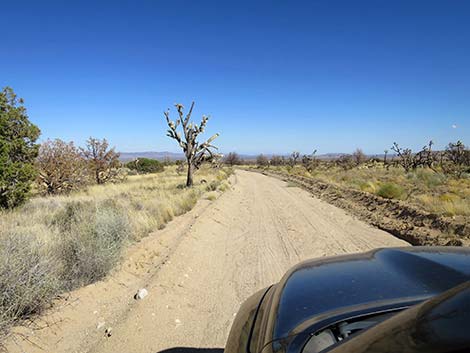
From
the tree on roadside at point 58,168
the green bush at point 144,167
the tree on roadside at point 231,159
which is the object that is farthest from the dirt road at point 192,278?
the tree on roadside at point 231,159

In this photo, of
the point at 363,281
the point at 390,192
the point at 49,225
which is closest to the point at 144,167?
the point at 390,192

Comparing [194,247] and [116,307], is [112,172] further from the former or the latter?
[116,307]

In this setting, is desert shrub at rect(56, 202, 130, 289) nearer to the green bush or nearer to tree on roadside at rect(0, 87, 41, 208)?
tree on roadside at rect(0, 87, 41, 208)

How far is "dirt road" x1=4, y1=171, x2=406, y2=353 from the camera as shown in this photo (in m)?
3.94

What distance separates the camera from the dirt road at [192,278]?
394cm

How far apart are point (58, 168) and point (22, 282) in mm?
15621

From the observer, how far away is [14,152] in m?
11.1

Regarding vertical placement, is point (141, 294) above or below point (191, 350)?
above

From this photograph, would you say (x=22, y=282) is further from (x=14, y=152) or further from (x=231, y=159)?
(x=231, y=159)

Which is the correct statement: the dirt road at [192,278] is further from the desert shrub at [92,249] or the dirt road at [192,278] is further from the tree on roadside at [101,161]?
the tree on roadside at [101,161]

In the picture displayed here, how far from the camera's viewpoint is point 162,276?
5738 millimetres

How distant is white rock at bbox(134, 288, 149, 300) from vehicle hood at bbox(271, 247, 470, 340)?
10.6 feet

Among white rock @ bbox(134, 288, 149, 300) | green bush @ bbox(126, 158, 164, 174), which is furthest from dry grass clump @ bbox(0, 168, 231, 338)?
green bush @ bbox(126, 158, 164, 174)

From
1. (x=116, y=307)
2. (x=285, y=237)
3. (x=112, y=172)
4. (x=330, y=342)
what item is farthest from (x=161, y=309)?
(x=112, y=172)
